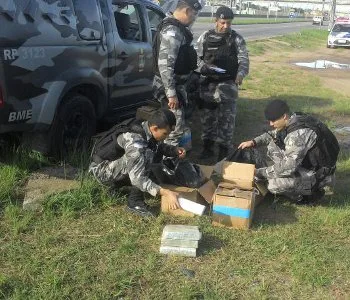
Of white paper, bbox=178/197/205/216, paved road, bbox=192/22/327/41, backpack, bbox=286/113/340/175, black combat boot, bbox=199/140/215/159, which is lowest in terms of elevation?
paved road, bbox=192/22/327/41

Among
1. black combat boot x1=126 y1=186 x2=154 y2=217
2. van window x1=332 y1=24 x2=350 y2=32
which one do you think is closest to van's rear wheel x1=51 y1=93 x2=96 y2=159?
black combat boot x1=126 y1=186 x2=154 y2=217

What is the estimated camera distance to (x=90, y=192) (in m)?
3.97

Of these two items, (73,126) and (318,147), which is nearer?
(318,147)

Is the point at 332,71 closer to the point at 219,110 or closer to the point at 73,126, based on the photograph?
the point at 219,110

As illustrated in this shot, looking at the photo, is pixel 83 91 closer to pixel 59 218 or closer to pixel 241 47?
pixel 59 218

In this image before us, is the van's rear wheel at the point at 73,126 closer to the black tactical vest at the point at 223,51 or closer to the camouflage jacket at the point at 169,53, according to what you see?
the camouflage jacket at the point at 169,53

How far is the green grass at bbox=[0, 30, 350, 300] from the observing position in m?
2.85

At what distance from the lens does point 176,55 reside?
450 centimetres

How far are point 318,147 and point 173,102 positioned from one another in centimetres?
140

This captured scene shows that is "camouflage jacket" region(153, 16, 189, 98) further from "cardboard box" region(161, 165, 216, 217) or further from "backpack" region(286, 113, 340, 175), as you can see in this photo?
"backpack" region(286, 113, 340, 175)

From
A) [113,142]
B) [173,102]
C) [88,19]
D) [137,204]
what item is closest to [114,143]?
[113,142]

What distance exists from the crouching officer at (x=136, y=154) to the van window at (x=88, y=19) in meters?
1.12

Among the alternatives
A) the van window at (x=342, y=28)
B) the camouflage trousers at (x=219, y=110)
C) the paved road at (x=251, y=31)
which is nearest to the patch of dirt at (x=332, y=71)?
the van window at (x=342, y=28)

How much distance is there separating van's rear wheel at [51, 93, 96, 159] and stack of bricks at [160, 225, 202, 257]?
1623mm
